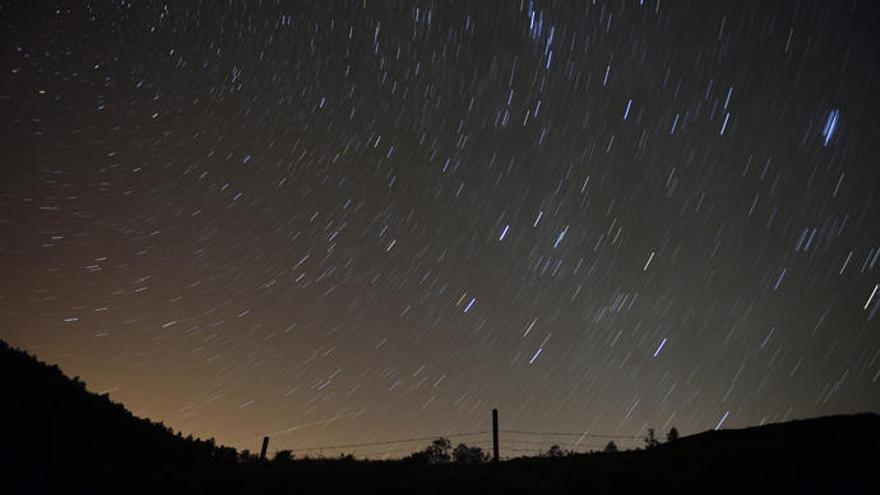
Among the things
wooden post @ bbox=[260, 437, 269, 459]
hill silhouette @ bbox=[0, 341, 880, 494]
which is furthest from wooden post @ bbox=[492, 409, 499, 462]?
wooden post @ bbox=[260, 437, 269, 459]

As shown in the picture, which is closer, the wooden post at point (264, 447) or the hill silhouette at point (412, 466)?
the hill silhouette at point (412, 466)

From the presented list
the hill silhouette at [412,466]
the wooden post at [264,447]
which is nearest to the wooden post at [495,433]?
the hill silhouette at [412,466]

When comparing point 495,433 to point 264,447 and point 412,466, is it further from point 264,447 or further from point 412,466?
point 264,447

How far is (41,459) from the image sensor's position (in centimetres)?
1331

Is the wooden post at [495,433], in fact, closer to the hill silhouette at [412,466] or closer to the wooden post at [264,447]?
the hill silhouette at [412,466]

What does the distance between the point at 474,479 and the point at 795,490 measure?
20.8 feet

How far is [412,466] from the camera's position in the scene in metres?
14.6

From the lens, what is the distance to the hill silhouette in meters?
10.4

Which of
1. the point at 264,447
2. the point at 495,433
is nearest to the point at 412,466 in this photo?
the point at 495,433

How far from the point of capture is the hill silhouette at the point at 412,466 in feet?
34.2

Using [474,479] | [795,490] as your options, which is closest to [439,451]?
[474,479]

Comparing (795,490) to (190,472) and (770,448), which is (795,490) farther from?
(190,472)

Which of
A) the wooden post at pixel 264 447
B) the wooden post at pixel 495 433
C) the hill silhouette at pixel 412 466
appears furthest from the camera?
the wooden post at pixel 264 447

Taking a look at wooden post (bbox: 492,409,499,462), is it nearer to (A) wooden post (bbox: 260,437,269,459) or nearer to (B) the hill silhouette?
(B) the hill silhouette
